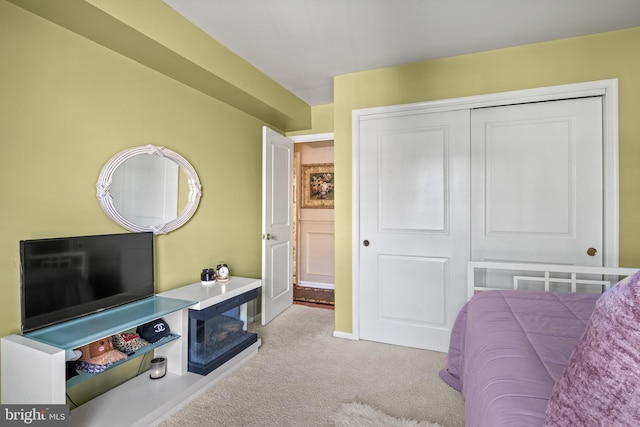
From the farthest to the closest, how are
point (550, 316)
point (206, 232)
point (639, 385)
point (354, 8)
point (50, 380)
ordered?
point (206, 232), point (354, 8), point (550, 316), point (50, 380), point (639, 385)

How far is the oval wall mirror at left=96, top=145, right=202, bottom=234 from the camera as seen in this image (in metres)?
1.94

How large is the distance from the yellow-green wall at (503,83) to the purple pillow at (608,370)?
2.29 m

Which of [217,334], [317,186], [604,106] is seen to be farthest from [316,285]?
[604,106]

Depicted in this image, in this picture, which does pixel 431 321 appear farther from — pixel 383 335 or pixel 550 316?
pixel 550 316

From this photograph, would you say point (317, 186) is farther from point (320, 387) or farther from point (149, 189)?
point (320, 387)

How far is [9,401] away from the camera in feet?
4.73

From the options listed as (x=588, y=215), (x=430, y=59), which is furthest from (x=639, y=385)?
(x=430, y=59)

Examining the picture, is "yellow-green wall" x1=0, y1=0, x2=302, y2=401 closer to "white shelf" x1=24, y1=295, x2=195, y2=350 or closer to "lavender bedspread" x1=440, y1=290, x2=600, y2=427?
"white shelf" x1=24, y1=295, x2=195, y2=350

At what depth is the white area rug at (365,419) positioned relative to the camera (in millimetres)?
1664

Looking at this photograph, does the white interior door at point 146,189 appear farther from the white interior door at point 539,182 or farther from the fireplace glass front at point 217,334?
the white interior door at point 539,182

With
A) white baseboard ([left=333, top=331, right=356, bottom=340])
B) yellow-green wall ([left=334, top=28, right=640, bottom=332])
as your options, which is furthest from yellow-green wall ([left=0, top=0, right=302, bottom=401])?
white baseboard ([left=333, top=331, right=356, bottom=340])

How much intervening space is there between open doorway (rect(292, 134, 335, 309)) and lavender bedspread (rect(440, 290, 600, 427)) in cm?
316

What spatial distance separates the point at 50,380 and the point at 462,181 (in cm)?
278

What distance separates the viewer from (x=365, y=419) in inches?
67.4
